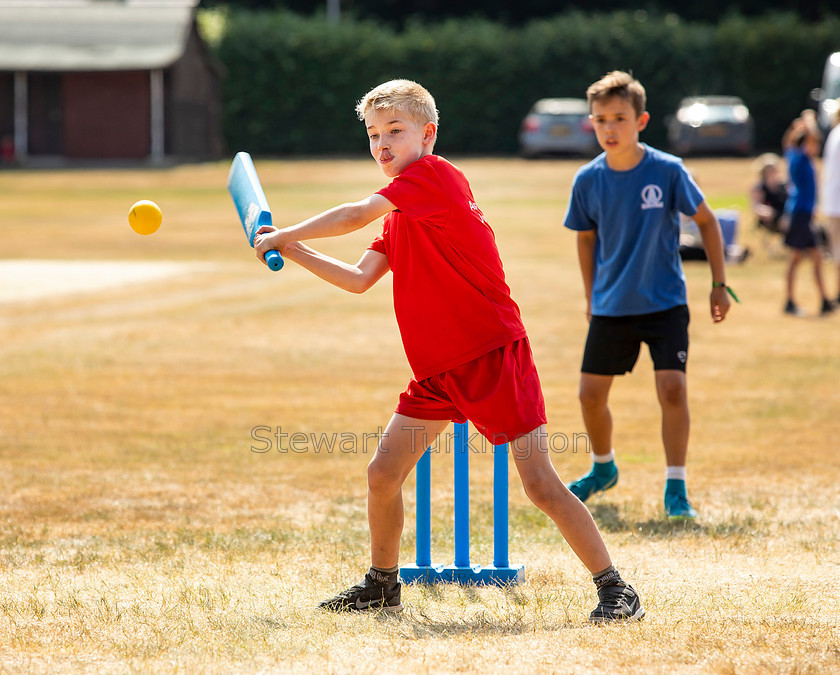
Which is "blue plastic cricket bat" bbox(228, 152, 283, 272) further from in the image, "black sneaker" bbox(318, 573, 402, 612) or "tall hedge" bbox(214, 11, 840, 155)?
"tall hedge" bbox(214, 11, 840, 155)

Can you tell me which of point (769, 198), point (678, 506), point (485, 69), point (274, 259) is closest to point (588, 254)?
point (678, 506)

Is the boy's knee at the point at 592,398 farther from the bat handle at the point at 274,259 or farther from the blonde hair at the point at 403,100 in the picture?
the bat handle at the point at 274,259

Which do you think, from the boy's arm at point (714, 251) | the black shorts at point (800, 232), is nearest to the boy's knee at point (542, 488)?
the boy's arm at point (714, 251)

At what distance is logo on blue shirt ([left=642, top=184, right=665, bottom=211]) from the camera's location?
5.57 meters

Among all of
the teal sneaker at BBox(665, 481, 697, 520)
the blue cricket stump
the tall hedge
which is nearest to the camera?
the blue cricket stump

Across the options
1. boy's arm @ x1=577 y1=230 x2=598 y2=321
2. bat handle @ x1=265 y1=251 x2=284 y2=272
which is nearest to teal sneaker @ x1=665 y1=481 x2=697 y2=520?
boy's arm @ x1=577 y1=230 x2=598 y2=321

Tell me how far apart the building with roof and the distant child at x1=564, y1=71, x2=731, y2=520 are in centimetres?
3413

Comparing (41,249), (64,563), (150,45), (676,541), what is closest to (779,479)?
(676,541)

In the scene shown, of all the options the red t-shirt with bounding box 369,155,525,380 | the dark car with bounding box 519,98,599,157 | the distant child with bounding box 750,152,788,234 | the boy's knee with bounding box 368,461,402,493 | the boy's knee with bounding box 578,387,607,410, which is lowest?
A: the dark car with bounding box 519,98,599,157

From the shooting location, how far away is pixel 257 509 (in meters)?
5.96

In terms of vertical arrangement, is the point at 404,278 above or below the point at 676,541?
above

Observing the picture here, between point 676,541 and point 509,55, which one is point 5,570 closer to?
point 676,541

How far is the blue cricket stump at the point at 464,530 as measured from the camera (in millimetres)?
4480

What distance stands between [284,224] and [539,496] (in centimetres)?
1721
